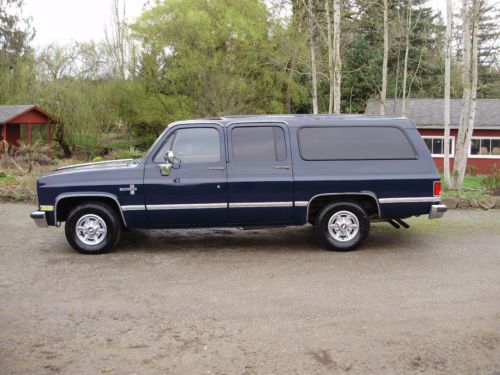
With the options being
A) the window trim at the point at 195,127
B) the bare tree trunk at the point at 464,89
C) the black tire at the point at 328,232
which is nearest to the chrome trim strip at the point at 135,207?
the window trim at the point at 195,127

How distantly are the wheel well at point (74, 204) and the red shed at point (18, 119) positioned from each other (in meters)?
17.4

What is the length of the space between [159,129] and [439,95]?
2295 centimetres

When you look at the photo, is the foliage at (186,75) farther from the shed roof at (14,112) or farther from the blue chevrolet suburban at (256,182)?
the blue chevrolet suburban at (256,182)

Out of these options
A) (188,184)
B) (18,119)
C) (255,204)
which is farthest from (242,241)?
(18,119)

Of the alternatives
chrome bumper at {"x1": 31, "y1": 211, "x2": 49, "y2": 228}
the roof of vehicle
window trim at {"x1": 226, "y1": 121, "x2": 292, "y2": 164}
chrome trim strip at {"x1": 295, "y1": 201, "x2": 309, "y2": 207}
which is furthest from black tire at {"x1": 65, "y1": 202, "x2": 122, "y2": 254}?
chrome trim strip at {"x1": 295, "y1": 201, "x2": 309, "y2": 207}

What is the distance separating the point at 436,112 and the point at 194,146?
93.0ft

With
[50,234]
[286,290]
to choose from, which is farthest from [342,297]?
[50,234]

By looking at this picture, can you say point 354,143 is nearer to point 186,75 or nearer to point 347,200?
point 347,200

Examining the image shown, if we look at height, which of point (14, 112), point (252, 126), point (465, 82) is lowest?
point (252, 126)

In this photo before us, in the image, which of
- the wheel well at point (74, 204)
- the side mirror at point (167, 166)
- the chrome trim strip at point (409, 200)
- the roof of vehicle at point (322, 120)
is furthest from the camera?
the roof of vehicle at point (322, 120)

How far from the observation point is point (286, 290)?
6.31 metres

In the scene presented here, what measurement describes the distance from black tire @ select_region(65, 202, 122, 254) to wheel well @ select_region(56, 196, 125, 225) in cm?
6

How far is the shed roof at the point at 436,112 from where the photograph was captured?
32125 mm

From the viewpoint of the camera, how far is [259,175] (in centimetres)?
793
